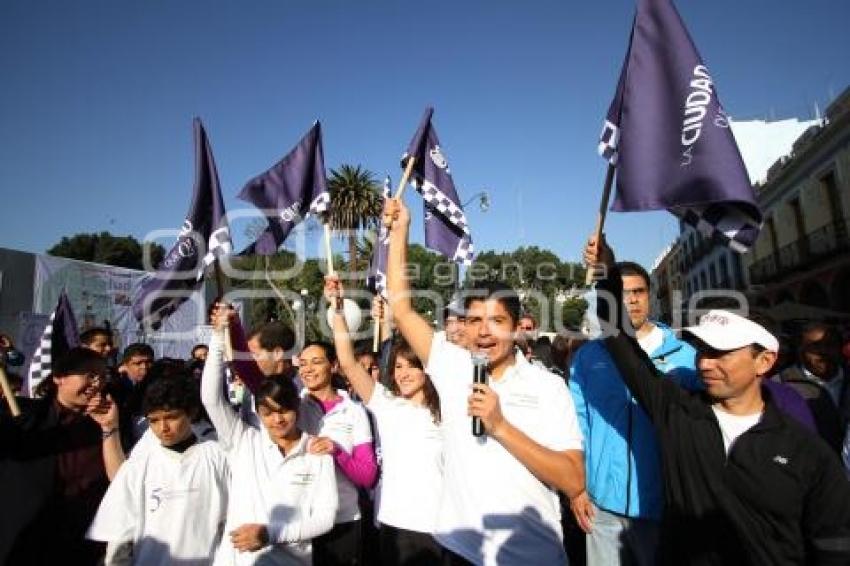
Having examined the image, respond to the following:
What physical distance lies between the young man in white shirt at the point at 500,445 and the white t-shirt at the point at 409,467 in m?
0.74

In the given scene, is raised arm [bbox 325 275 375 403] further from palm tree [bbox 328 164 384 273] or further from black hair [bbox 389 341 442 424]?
palm tree [bbox 328 164 384 273]

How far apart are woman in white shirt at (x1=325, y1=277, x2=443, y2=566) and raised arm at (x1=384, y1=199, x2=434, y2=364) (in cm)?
90

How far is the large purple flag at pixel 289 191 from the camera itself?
19.1ft

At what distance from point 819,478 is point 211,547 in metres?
3.03

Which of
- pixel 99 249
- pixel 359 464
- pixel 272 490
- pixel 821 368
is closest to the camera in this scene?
pixel 272 490

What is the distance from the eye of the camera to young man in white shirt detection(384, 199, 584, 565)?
235 cm

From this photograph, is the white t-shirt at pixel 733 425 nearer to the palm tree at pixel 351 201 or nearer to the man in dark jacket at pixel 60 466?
the man in dark jacket at pixel 60 466

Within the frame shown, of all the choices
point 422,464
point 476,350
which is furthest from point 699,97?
point 422,464

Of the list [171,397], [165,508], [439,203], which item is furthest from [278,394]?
[439,203]

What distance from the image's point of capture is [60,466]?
3119 mm

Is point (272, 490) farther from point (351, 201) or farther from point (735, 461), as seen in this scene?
point (351, 201)

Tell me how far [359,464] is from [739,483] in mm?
2255

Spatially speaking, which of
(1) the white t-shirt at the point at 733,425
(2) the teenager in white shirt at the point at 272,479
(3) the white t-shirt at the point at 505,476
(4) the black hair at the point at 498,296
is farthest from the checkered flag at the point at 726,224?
(2) the teenager in white shirt at the point at 272,479

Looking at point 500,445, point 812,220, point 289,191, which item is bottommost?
point 500,445
